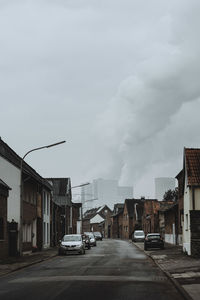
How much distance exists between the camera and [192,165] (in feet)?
106

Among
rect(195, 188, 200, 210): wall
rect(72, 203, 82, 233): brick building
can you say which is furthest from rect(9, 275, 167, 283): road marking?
rect(72, 203, 82, 233): brick building

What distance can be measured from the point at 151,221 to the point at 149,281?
63.0m

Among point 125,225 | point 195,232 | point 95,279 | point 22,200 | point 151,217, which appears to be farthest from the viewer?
point 125,225

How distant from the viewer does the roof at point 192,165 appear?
31609mm

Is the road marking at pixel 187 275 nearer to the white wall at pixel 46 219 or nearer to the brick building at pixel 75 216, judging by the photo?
the white wall at pixel 46 219

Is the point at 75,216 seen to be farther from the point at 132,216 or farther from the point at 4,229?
the point at 4,229

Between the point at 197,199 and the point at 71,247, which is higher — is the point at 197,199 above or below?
above

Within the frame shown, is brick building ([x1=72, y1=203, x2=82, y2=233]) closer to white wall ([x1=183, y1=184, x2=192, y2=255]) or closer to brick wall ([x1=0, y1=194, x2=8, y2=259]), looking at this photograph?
white wall ([x1=183, y1=184, x2=192, y2=255])

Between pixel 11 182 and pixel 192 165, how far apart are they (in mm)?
12069

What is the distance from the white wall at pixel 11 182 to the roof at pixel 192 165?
11.6 metres

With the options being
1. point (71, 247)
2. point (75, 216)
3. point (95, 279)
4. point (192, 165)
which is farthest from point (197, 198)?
point (75, 216)

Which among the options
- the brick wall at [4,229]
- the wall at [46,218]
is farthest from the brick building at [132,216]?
the brick wall at [4,229]

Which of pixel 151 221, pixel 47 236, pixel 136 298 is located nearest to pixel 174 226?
pixel 47 236

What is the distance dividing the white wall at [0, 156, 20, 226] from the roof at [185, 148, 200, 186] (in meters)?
11.6
